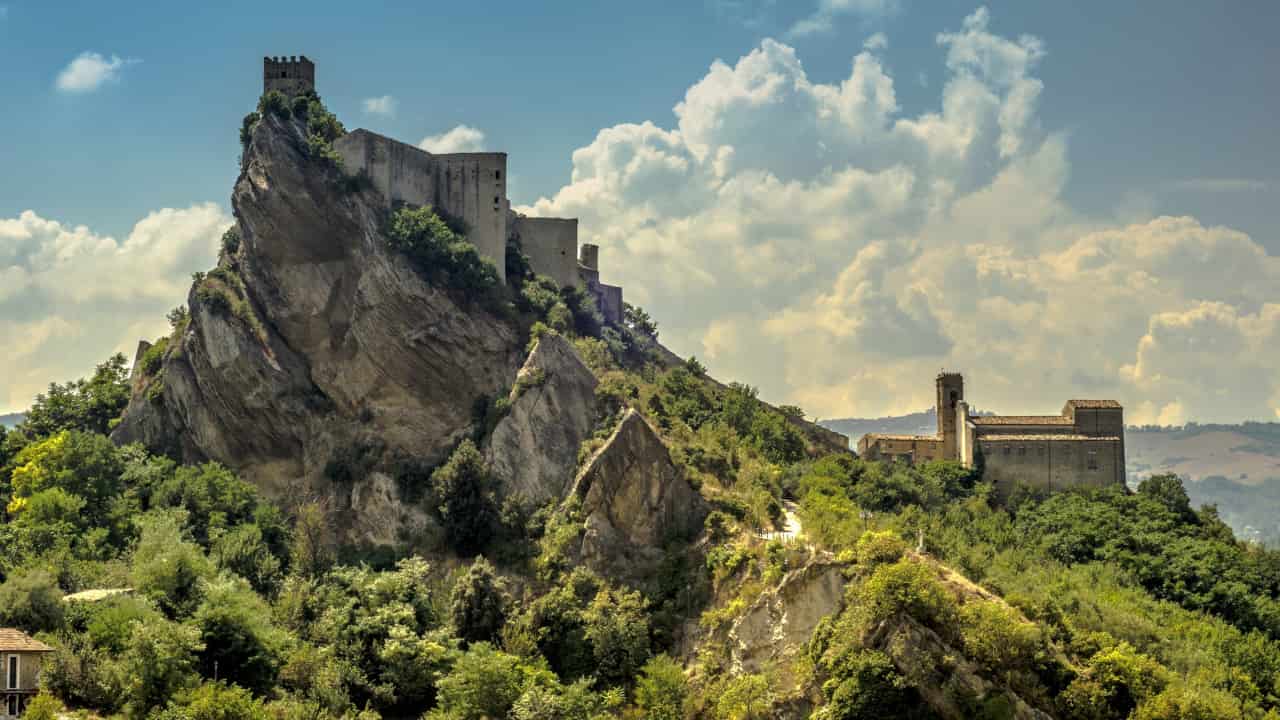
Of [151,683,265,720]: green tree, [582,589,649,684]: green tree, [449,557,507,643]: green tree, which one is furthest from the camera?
[449,557,507,643]: green tree

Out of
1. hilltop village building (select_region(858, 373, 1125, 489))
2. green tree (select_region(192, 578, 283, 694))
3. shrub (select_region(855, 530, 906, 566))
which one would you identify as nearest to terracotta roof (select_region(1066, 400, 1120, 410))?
hilltop village building (select_region(858, 373, 1125, 489))

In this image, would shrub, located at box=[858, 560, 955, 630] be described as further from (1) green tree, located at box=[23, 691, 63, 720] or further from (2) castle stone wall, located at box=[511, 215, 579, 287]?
(2) castle stone wall, located at box=[511, 215, 579, 287]

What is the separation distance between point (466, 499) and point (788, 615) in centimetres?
1690

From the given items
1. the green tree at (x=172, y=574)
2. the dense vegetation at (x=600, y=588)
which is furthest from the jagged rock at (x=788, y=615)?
the green tree at (x=172, y=574)

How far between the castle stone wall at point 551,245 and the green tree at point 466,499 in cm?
1703

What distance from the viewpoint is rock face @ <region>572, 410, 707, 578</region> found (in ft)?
169

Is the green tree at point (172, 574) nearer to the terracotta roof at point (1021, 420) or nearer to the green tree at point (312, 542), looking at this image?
the green tree at point (312, 542)

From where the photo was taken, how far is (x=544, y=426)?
56.8 meters

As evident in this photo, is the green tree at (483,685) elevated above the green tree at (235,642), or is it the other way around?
the green tree at (235,642)

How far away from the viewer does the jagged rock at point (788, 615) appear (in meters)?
44.9

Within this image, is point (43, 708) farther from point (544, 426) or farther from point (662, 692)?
point (544, 426)

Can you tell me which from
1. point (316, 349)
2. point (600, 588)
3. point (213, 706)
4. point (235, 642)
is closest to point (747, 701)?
point (600, 588)

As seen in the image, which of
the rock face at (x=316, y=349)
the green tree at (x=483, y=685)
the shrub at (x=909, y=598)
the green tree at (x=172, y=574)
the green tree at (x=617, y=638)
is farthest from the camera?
the rock face at (x=316, y=349)

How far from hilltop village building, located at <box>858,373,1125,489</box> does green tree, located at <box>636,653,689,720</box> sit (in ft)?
82.6
